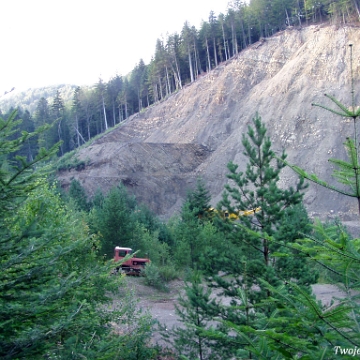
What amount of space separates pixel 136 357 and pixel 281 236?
4.63 m

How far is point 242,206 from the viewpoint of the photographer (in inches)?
472

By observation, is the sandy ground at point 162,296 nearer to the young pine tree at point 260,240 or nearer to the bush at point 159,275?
the bush at point 159,275

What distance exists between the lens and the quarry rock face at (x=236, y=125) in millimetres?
42438

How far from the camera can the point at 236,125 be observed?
50.9 metres

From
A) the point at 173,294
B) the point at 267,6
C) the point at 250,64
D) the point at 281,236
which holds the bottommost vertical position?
the point at 173,294

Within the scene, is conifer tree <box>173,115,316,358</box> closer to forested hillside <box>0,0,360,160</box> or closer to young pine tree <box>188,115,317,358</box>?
young pine tree <box>188,115,317,358</box>

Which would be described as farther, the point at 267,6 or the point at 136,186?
the point at 267,6

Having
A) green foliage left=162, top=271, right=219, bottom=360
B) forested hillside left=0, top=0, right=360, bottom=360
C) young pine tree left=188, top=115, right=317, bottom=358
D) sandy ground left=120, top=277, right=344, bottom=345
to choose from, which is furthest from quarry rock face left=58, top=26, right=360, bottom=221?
green foliage left=162, top=271, right=219, bottom=360

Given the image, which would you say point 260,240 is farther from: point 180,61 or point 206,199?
point 180,61

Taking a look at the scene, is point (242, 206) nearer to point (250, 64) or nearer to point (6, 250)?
point (6, 250)

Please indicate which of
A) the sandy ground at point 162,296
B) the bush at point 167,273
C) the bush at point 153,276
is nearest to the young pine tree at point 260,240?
the sandy ground at point 162,296

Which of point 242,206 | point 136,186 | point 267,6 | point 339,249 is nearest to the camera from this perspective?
point 339,249

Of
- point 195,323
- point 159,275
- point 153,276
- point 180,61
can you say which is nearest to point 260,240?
point 195,323

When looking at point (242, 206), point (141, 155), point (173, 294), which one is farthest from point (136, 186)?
point (242, 206)
